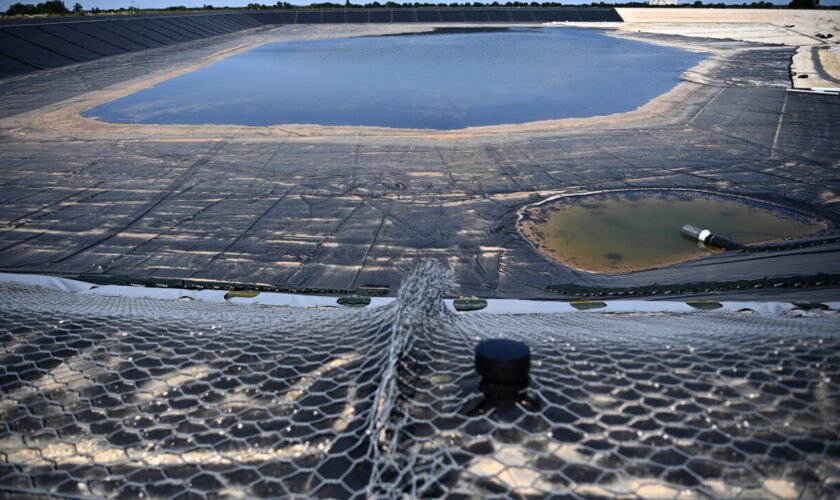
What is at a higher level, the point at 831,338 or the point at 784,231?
the point at 831,338

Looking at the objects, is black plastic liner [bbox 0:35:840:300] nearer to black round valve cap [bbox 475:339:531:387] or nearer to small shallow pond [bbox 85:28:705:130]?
small shallow pond [bbox 85:28:705:130]

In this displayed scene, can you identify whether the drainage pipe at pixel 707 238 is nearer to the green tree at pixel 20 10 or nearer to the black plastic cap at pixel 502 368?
the black plastic cap at pixel 502 368

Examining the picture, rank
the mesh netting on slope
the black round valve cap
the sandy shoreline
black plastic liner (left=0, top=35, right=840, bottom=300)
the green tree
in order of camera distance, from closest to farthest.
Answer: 1. the mesh netting on slope
2. the black round valve cap
3. black plastic liner (left=0, top=35, right=840, bottom=300)
4. the sandy shoreline
5. the green tree

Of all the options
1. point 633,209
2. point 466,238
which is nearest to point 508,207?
point 466,238

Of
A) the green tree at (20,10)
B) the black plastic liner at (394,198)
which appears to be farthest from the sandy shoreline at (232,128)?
the green tree at (20,10)

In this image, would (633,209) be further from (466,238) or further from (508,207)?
(466,238)

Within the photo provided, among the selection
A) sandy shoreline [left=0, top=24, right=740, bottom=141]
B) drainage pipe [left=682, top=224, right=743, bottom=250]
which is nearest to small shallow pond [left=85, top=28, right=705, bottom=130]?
sandy shoreline [left=0, top=24, right=740, bottom=141]

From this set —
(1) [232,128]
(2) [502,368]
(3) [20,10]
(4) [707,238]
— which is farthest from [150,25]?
(2) [502,368]
